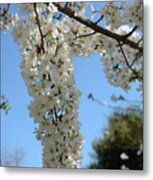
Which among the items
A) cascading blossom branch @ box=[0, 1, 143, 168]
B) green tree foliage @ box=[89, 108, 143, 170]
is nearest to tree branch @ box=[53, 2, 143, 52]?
cascading blossom branch @ box=[0, 1, 143, 168]

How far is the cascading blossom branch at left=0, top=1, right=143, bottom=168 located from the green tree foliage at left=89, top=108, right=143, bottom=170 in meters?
0.11

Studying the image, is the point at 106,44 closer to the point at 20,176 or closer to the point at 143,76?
the point at 143,76

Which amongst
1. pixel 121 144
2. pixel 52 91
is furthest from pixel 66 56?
pixel 121 144

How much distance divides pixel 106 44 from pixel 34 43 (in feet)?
1.23

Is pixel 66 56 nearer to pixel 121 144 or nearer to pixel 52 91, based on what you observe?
pixel 52 91

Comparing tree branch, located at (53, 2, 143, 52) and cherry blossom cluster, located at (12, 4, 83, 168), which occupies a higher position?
tree branch, located at (53, 2, 143, 52)

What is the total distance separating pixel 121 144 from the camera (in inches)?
121

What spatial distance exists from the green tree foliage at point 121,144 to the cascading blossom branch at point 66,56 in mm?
110

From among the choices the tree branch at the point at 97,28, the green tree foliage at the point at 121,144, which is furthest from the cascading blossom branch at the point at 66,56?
the green tree foliage at the point at 121,144

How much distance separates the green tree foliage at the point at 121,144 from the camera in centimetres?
303

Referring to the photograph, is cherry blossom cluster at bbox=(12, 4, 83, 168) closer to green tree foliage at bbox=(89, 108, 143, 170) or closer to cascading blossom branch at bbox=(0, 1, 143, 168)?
cascading blossom branch at bbox=(0, 1, 143, 168)

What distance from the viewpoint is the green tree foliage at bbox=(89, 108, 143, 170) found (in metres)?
3.03

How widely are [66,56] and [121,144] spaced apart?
20.9 inches

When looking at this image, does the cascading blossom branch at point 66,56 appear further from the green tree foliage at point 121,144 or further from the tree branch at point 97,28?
the green tree foliage at point 121,144
